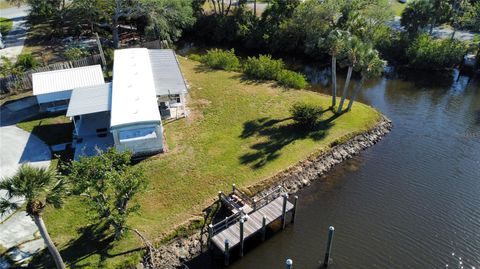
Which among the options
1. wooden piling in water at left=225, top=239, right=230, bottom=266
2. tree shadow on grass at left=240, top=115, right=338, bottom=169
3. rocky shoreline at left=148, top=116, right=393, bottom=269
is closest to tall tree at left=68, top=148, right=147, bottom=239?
rocky shoreline at left=148, top=116, right=393, bottom=269

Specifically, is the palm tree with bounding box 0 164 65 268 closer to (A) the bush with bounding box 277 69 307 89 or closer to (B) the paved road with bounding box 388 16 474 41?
(A) the bush with bounding box 277 69 307 89

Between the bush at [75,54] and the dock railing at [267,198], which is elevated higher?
the bush at [75,54]

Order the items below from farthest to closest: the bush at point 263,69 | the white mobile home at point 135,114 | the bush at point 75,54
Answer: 1. the bush at point 75,54
2. the bush at point 263,69
3. the white mobile home at point 135,114

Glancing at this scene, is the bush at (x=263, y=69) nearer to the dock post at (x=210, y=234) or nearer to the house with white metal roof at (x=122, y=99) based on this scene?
the house with white metal roof at (x=122, y=99)

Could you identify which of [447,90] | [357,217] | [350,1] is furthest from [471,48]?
[357,217]

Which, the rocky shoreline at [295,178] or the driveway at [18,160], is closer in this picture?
the driveway at [18,160]

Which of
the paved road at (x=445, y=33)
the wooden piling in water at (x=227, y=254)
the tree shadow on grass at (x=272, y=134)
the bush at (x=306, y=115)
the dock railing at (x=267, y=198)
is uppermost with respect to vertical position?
the paved road at (x=445, y=33)

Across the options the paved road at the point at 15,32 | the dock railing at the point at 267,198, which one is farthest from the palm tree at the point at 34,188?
the paved road at the point at 15,32
